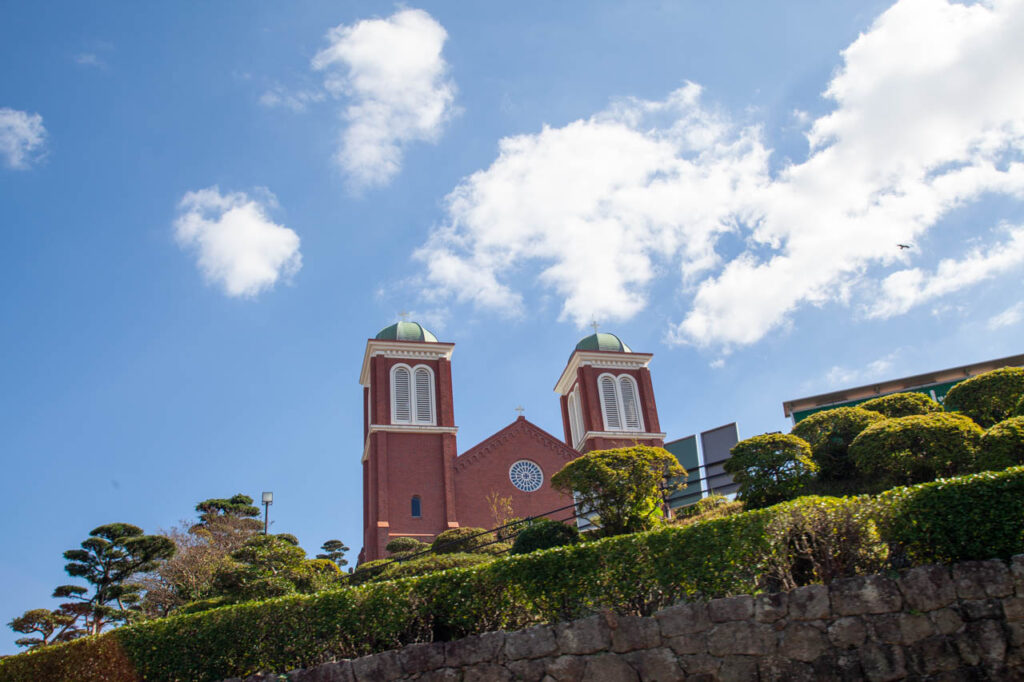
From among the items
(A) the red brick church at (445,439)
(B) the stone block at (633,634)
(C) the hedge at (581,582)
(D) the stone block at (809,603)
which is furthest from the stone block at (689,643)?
(A) the red brick church at (445,439)

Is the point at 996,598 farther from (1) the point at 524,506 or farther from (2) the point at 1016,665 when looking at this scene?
(1) the point at 524,506

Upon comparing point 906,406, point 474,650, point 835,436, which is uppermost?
point 906,406

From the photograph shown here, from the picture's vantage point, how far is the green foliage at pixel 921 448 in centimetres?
1482

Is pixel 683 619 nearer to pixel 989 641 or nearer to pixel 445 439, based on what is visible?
pixel 989 641

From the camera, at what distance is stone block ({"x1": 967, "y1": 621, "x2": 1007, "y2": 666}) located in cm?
936

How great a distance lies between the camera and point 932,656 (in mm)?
9609

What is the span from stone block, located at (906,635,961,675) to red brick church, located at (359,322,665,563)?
24780 mm

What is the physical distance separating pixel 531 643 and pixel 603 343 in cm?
3095

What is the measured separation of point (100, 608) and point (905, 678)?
28.9 meters

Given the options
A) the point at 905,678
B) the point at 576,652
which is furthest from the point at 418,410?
the point at 905,678

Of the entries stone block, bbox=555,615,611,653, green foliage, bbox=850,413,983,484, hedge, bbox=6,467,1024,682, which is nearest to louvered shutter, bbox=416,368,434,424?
hedge, bbox=6,467,1024,682

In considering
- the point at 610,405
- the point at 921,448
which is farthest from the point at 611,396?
the point at 921,448

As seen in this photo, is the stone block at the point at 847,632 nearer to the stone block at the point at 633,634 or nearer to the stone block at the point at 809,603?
the stone block at the point at 809,603

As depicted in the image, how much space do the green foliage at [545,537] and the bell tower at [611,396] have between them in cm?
2107
